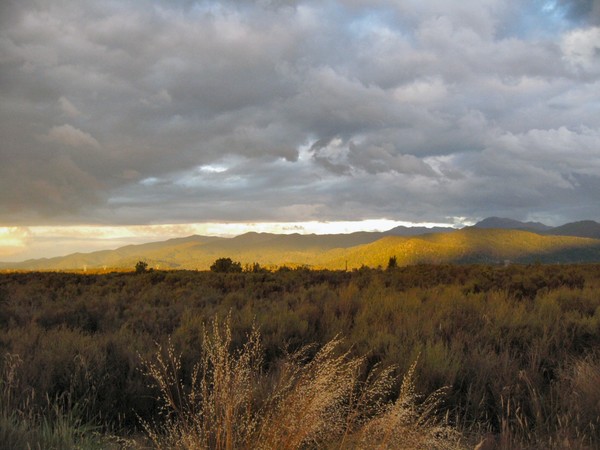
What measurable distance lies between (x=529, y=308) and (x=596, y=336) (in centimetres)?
272

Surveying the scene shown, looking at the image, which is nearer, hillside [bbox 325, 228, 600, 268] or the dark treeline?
the dark treeline

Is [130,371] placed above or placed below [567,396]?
above

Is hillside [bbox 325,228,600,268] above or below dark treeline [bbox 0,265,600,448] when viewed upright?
below

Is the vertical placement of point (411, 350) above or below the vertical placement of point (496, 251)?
above

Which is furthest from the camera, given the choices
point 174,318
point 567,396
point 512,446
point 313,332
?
point 174,318

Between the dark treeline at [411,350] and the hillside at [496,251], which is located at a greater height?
the dark treeline at [411,350]

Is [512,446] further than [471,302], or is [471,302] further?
[471,302]

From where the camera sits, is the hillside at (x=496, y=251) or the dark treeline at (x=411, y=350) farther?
the hillside at (x=496, y=251)

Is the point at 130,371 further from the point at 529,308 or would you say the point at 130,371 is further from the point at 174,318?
the point at 529,308

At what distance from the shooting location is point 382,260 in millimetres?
118875

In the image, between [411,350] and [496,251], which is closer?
[411,350]

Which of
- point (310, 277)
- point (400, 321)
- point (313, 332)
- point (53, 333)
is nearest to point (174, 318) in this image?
point (53, 333)

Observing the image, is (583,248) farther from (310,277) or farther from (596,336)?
(596,336)

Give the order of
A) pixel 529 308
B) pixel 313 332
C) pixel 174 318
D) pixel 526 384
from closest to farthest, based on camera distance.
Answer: pixel 526 384, pixel 313 332, pixel 174 318, pixel 529 308
